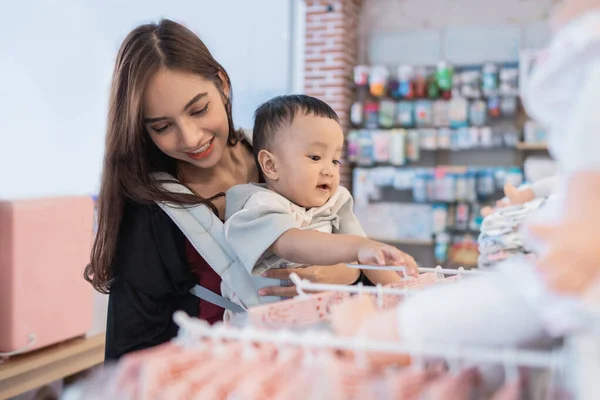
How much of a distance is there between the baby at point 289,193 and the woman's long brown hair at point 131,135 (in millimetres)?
184

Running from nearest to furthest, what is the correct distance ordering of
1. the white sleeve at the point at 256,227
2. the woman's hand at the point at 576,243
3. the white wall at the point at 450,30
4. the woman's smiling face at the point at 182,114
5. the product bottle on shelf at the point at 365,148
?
the woman's hand at the point at 576,243 < the white sleeve at the point at 256,227 < the woman's smiling face at the point at 182,114 < the white wall at the point at 450,30 < the product bottle on shelf at the point at 365,148

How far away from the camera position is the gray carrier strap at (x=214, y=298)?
4.69 ft

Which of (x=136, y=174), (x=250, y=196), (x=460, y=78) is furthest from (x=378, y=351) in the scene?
(x=460, y=78)

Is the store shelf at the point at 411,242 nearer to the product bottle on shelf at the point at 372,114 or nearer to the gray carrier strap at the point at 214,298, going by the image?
the product bottle on shelf at the point at 372,114

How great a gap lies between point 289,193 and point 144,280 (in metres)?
0.42

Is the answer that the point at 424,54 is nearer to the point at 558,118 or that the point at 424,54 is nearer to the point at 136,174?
the point at 136,174

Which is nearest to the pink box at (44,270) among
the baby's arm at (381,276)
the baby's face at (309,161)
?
the baby's face at (309,161)

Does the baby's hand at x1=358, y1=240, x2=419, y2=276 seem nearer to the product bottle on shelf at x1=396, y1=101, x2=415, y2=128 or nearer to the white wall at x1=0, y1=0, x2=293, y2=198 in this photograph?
the white wall at x1=0, y1=0, x2=293, y2=198

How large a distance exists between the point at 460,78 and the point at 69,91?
3.73 metres

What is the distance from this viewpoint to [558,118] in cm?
61

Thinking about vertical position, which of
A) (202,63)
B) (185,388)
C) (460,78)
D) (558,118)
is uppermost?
(460,78)

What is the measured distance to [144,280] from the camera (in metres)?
1.47

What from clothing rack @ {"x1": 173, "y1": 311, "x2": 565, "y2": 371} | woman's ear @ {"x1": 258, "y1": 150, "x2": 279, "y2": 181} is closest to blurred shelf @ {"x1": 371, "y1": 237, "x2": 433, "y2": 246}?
woman's ear @ {"x1": 258, "y1": 150, "x2": 279, "y2": 181}

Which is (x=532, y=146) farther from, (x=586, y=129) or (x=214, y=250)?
(x=586, y=129)
